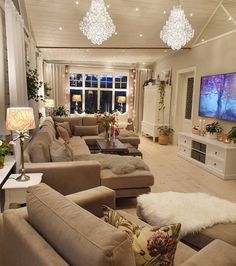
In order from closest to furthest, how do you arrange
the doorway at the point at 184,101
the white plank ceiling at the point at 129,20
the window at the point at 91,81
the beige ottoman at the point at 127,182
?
the beige ottoman at the point at 127,182 < the white plank ceiling at the point at 129,20 < the doorway at the point at 184,101 < the window at the point at 91,81

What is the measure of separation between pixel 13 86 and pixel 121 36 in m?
3.67

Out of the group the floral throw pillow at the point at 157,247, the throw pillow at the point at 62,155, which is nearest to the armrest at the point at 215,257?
the floral throw pillow at the point at 157,247

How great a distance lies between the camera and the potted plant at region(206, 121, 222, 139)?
5039 millimetres

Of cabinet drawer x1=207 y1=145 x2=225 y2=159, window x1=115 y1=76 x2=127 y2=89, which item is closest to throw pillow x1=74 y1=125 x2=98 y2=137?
cabinet drawer x1=207 y1=145 x2=225 y2=159

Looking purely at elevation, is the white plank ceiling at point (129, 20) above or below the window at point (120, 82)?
above

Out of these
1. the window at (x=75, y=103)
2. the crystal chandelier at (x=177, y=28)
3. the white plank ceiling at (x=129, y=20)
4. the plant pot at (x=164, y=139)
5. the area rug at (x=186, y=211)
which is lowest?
the plant pot at (x=164, y=139)

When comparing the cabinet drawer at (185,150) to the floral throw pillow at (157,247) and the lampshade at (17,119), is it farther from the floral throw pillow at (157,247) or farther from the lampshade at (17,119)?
the floral throw pillow at (157,247)

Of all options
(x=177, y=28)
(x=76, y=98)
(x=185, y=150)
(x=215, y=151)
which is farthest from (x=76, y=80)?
(x=215, y=151)

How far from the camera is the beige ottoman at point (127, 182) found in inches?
119

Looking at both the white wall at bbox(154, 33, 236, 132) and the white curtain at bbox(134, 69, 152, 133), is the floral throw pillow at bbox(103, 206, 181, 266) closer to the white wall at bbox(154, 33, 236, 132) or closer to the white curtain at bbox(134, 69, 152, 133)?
the white wall at bbox(154, 33, 236, 132)

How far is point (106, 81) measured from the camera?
969 cm

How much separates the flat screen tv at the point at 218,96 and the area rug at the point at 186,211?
9.54 feet

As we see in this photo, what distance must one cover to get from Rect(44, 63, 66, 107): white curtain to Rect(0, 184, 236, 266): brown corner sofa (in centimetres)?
787

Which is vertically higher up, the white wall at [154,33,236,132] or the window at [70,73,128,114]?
the white wall at [154,33,236,132]
